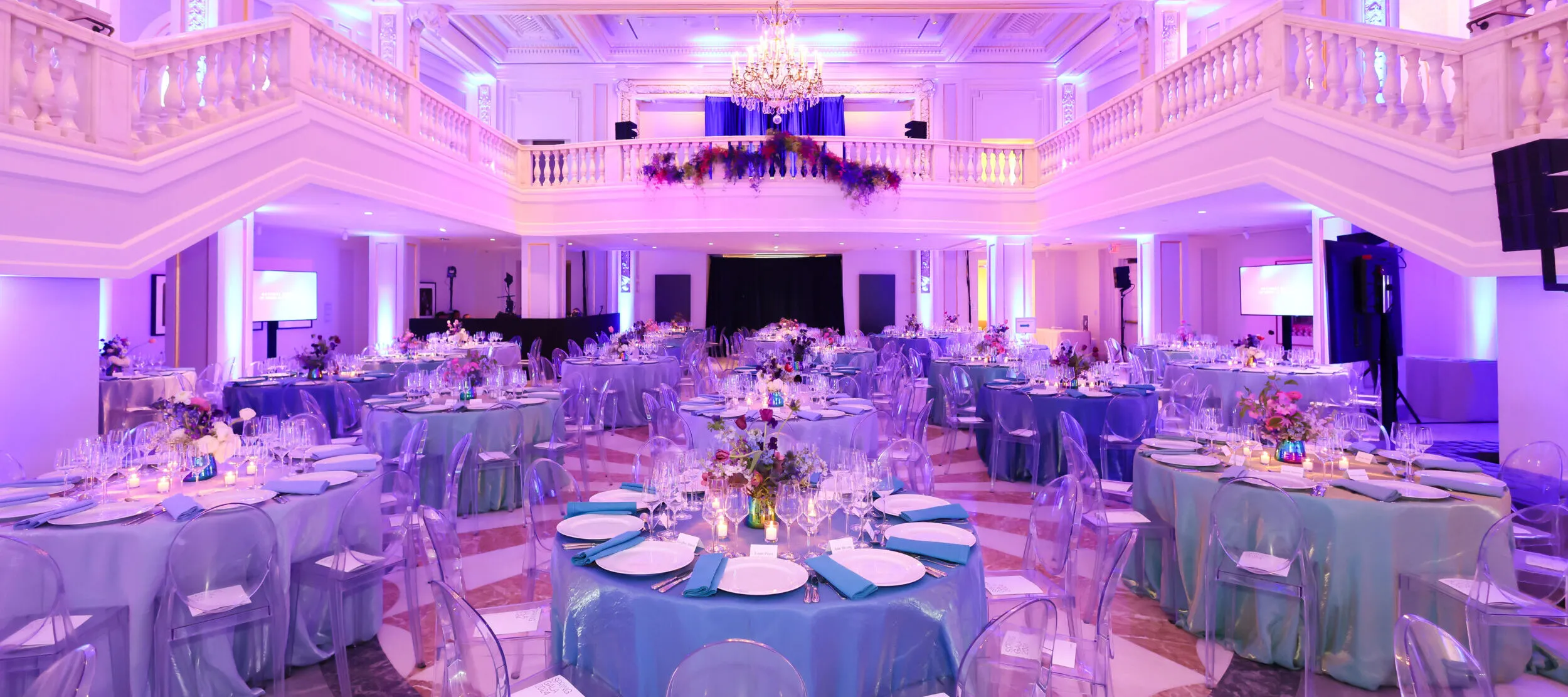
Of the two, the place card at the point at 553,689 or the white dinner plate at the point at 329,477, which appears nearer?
the place card at the point at 553,689

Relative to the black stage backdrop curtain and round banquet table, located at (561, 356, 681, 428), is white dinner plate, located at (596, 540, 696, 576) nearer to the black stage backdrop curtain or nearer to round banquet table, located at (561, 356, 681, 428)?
round banquet table, located at (561, 356, 681, 428)

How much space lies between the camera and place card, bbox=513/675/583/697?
2.03m

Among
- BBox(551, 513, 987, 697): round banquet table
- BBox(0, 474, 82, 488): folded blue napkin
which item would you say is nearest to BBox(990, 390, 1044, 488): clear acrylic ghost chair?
BBox(551, 513, 987, 697): round banquet table

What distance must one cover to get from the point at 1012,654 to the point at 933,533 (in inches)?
30.2

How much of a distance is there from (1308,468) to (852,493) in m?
2.34

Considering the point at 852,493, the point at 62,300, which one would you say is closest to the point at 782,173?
the point at 62,300

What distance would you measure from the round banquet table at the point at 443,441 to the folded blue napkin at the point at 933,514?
3294 mm

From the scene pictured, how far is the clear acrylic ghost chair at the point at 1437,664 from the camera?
58.6 inches

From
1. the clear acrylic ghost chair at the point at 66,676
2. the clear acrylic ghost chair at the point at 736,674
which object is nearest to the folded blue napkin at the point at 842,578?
the clear acrylic ghost chair at the point at 736,674

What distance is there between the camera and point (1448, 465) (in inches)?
135

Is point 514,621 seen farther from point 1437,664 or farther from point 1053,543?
point 1437,664

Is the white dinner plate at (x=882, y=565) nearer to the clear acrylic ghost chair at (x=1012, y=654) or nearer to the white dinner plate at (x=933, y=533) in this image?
the white dinner plate at (x=933, y=533)

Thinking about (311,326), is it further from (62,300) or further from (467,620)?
(467,620)

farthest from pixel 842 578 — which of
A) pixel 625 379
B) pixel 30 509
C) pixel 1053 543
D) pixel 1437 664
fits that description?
pixel 625 379
